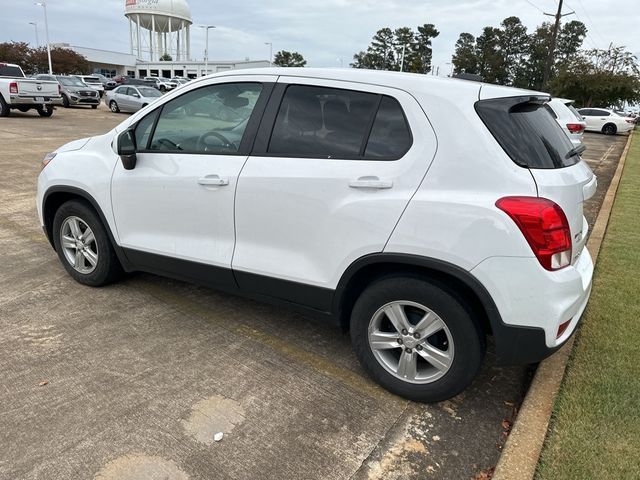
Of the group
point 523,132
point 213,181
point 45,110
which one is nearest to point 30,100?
point 45,110

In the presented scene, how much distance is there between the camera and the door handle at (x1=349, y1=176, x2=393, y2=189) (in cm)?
269

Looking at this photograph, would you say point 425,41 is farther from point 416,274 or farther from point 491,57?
point 416,274

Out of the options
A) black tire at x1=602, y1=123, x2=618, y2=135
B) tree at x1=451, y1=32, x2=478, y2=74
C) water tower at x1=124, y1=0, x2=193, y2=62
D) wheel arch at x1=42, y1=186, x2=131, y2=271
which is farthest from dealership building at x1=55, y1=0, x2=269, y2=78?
wheel arch at x1=42, y1=186, x2=131, y2=271

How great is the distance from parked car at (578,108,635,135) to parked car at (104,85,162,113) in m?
23.1

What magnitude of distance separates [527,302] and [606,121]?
31.0 metres

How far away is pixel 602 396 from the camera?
288cm

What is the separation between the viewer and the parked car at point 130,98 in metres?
23.6

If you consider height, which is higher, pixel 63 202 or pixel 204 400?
pixel 63 202

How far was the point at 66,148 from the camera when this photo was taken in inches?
169

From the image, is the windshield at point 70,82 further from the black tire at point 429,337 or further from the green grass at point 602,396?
the black tire at point 429,337

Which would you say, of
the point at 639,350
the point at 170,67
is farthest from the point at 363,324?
the point at 170,67

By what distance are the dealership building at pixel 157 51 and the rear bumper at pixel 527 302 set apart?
71732mm

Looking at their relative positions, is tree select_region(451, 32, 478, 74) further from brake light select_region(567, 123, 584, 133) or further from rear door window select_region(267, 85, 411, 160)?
rear door window select_region(267, 85, 411, 160)

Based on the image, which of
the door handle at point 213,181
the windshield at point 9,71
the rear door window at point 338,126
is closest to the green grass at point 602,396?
the rear door window at point 338,126
